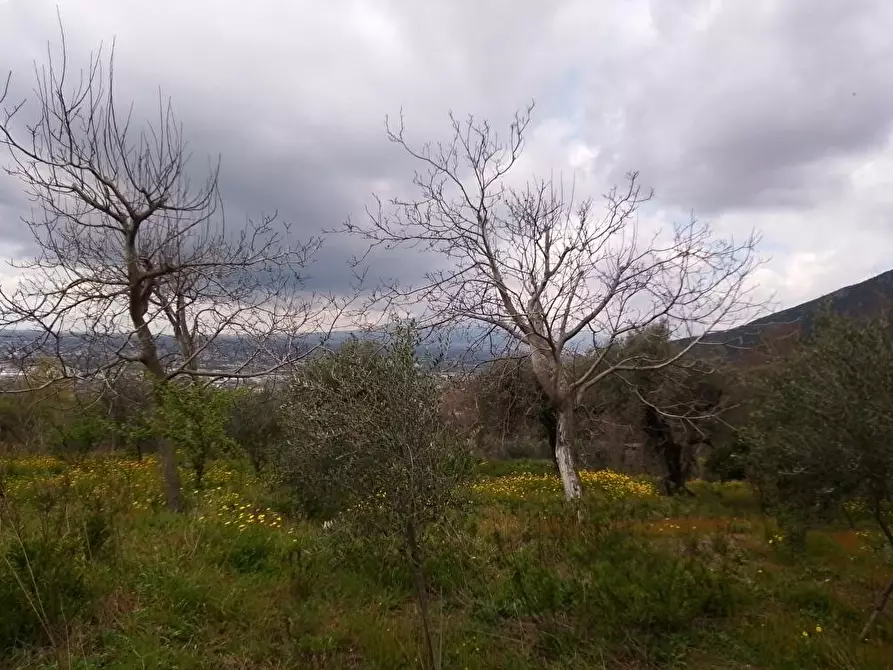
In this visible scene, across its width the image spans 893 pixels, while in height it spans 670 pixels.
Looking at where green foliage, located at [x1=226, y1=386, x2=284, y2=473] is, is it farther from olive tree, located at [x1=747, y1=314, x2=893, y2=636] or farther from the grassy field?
olive tree, located at [x1=747, y1=314, x2=893, y2=636]

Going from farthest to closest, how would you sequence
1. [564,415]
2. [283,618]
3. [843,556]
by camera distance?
[564,415]
[843,556]
[283,618]

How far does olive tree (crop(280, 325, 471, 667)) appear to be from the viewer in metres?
3.48

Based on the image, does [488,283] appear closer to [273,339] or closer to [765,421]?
[273,339]

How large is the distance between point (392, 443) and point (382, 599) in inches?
94.2

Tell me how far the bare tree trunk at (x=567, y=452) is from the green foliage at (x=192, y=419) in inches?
219

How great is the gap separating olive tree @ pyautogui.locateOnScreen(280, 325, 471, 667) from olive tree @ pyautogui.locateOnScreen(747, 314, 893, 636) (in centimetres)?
336

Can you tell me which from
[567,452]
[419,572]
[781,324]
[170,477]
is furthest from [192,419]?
[781,324]

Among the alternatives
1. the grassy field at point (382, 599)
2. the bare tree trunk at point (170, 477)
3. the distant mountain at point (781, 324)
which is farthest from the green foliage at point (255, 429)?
the distant mountain at point (781, 324)

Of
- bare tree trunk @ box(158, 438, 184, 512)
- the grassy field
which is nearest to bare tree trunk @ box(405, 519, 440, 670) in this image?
the grassy field

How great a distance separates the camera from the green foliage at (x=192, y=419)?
22.7ft

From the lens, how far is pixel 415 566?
3719 millimetres

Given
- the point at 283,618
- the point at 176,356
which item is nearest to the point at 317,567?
the point at 283,618

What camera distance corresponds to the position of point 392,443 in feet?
11.4

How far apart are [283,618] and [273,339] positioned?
477 centimetres
